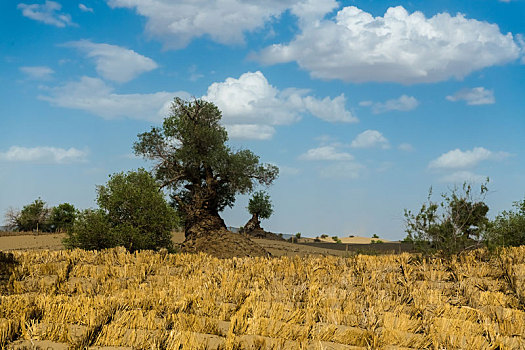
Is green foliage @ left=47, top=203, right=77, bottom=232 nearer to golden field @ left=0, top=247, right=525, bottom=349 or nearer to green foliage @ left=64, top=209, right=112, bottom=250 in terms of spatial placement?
green foliage @ left=64, top=209, right=112, bottom=250

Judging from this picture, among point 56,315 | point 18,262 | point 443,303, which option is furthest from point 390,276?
point 18,262

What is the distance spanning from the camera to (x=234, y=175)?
31.6 meters

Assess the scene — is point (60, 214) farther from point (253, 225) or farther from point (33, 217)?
point (253, 225)

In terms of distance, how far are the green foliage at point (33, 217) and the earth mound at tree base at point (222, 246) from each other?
29.6 meters

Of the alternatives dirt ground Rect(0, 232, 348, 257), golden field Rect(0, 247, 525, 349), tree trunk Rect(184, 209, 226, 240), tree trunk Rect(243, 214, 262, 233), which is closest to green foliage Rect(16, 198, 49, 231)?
dirt ground Rect(0, 232, 348, 257)

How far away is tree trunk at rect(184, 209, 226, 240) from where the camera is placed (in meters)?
26.2

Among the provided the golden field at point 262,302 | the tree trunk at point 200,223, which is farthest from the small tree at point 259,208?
the golden field at point 262,302

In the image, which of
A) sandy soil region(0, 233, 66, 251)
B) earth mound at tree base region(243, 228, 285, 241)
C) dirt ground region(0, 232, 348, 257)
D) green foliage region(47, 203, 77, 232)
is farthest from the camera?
green foliage region(47, 203, 77, 232)

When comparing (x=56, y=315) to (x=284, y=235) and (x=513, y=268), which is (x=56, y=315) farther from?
(x=284, y=235)

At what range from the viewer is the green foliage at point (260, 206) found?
4568 centimetres

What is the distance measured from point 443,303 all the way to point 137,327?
5187 mm

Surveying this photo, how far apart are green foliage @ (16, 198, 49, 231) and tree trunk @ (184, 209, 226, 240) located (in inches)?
1090

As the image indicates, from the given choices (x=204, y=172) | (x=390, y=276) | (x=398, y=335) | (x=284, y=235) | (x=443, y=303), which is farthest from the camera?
(x=284, y=235)

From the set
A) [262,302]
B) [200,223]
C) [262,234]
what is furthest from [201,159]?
[262,302]
